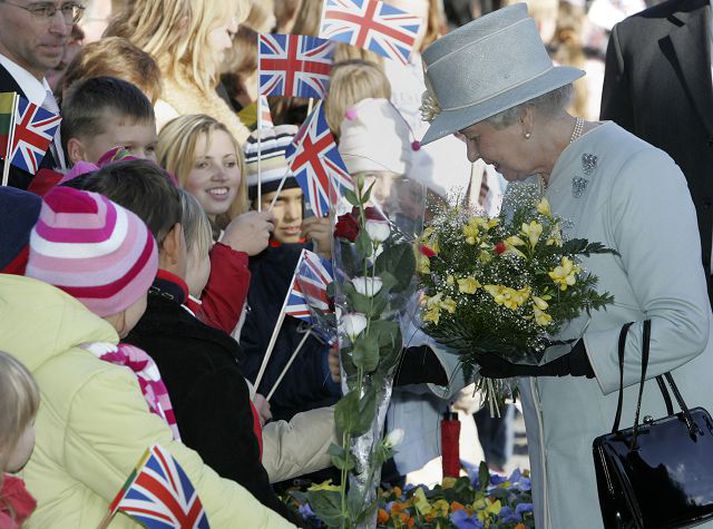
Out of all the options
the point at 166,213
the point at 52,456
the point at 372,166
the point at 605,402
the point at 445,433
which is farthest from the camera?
the point at 445,433

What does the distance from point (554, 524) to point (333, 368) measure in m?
0.75

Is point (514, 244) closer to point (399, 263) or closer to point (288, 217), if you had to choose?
point (399, 263)

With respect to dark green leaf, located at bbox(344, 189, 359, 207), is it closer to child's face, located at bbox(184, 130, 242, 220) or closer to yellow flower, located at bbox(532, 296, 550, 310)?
yellow flower, located at bbox(532, 296, 550, 310)

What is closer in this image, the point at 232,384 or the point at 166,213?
the point at 232,384

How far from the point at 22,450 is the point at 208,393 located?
1.87ft

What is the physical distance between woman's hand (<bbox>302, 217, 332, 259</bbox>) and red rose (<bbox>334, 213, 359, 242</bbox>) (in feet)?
7.52

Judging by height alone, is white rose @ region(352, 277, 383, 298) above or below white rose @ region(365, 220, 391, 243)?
below

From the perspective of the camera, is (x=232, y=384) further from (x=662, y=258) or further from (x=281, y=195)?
(x=281, y=195)

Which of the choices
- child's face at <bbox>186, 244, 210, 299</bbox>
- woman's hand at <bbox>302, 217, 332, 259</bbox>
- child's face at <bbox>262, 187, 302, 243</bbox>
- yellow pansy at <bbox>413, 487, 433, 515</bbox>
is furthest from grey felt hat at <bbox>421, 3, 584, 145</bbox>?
child's face at <bbox>262, 187, 302, 243</bbox>

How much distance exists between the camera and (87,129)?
5.04m

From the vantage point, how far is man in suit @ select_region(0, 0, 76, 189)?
5148mm

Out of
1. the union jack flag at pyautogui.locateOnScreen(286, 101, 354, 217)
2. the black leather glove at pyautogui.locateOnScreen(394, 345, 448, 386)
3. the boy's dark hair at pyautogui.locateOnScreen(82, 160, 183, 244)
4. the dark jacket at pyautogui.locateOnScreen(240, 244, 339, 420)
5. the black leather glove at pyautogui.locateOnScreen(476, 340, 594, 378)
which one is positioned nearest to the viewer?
the boy's dark hair at pyautogui.locateOnScreen(82, 160, 183, 244)

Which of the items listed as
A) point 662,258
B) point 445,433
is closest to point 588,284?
point 662,258

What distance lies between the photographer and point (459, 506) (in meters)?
5.14
